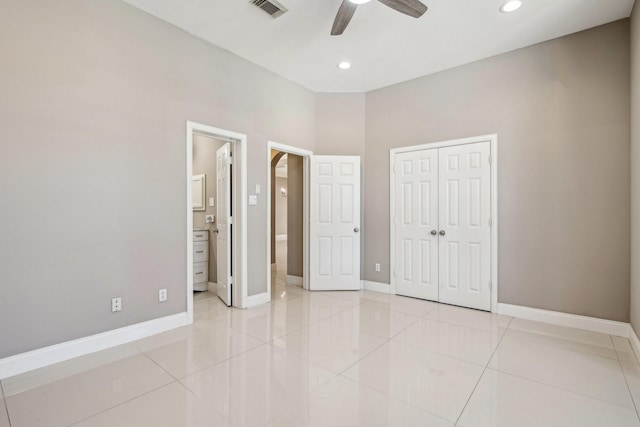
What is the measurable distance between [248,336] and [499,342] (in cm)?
244

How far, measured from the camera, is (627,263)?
2.98m

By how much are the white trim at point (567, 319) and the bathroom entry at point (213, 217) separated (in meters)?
3.53

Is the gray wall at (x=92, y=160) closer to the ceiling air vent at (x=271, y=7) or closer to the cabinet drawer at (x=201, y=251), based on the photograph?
the ceiling air vent at (x=271, y=7)

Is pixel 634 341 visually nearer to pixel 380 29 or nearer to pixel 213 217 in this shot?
pixel 380 29

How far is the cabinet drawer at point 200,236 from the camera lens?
4.67 m

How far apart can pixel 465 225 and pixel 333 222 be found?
1.87 metres

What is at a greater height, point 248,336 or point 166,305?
point 166,305

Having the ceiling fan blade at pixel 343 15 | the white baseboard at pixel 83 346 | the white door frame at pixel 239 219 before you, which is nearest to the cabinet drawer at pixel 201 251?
the white door frame at pixel 239 219

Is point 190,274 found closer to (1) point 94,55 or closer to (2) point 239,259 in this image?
(2) point 239,259

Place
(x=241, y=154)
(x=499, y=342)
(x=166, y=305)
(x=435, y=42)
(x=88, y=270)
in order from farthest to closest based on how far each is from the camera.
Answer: (x=241, y=154) → (x=435, y=42) → (x=166, y=305) → (x=499, y=342) → (x=88, y=270)

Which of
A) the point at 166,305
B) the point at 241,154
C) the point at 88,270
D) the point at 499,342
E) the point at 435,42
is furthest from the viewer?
the point at 241,154

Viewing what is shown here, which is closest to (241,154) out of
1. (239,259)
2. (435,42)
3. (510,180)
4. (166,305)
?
(239,259)

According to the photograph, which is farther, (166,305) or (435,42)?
(435,42)

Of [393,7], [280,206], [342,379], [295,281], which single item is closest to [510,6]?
[393,7]
